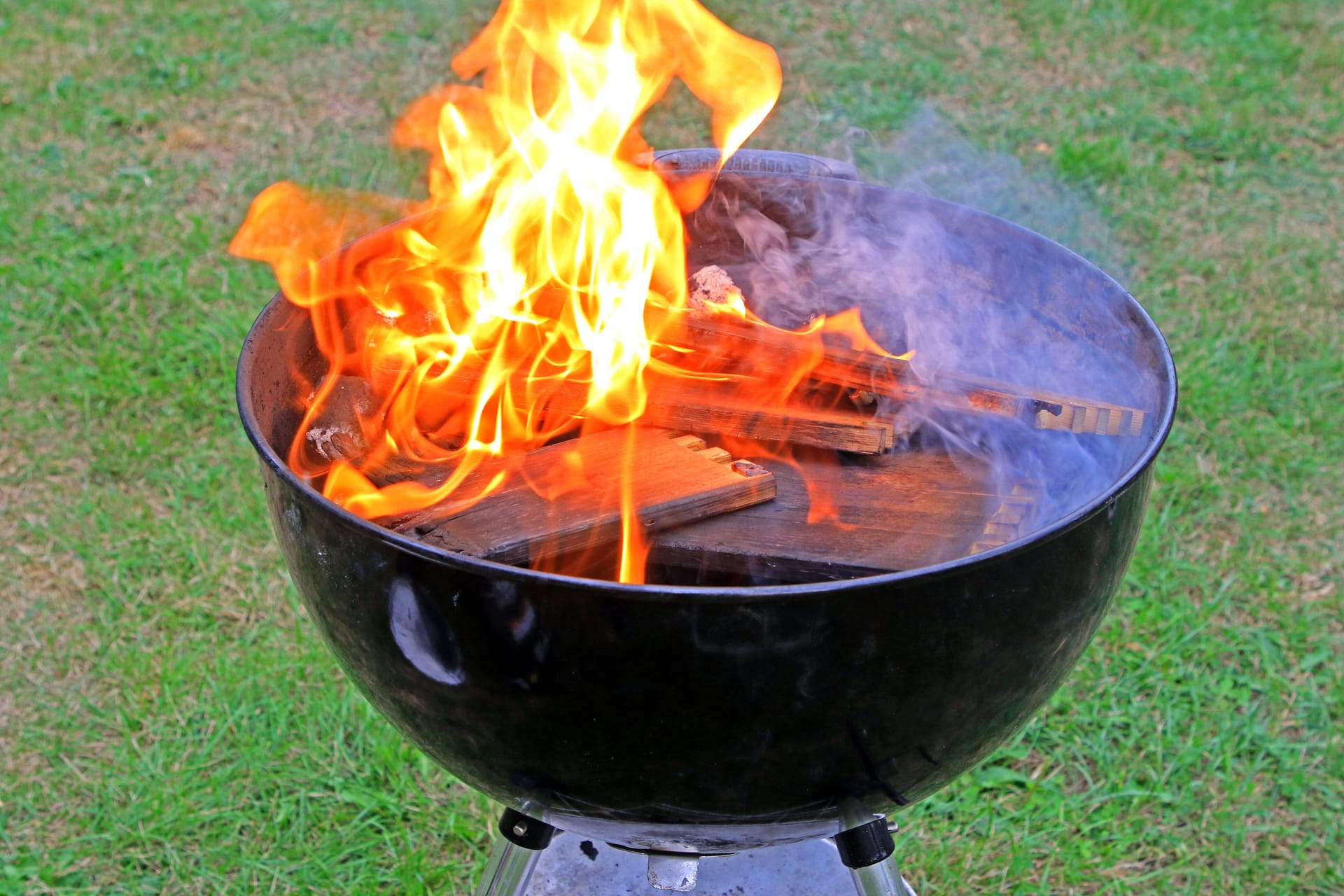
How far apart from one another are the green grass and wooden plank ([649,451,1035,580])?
1066 millimetres

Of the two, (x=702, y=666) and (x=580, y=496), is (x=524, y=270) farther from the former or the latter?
(x=702, y=666)

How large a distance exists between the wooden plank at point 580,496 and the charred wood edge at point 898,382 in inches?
7.4

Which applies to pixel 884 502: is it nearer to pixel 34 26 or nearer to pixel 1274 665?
pixel 1274 665

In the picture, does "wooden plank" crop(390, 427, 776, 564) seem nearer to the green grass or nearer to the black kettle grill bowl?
the black kettle grill bowl

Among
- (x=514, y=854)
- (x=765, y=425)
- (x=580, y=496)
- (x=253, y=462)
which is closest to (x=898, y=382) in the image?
(x=765, y=425)

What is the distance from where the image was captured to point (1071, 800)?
244 centimetres

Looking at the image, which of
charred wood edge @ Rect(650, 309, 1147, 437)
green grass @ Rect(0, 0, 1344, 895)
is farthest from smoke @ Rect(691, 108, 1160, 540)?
green grass @ Rect(0, 0, 1344, 895)

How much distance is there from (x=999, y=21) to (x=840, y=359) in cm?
426

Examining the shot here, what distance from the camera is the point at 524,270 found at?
5.60 feet

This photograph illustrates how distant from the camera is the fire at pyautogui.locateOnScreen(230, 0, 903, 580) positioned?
1.55 metres

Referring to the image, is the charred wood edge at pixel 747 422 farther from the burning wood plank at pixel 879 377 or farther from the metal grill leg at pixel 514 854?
the metal grill leg at pixel 514 854

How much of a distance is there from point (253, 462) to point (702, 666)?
2.36 metres

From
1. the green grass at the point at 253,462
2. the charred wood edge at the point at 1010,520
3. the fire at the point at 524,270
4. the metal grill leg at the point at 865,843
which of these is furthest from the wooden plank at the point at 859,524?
the green grass at the point at 253,462

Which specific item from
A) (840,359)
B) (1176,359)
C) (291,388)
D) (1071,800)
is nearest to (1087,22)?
(1176,359)
